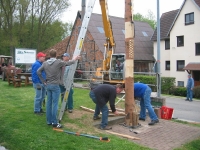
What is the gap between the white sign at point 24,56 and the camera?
21375mm

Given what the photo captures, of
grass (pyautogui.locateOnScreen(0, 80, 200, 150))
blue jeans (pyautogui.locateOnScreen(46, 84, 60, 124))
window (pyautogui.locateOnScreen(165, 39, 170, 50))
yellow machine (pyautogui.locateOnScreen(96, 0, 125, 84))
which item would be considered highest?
window (pyautogui.locateOnScreen(165, 39, 170, 50))

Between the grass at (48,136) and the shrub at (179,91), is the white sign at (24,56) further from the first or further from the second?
the grass at (48,136)

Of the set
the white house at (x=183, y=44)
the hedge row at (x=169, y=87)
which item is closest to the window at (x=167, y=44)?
the white house at (x=183, y=44)

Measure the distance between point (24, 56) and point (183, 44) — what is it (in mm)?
17460

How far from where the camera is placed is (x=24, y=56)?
21.8m

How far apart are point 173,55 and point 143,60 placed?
3600 mm

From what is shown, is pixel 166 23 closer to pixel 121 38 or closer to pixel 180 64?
pixel 180 64

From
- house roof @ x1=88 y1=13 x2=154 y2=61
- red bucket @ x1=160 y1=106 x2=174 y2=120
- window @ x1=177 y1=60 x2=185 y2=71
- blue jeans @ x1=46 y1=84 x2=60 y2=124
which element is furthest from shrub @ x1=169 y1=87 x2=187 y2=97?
blue jeans @ x1=46 y1=84 x2=60 y2=124

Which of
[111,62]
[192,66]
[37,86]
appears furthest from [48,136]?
[192,66]

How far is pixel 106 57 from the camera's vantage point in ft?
56.7

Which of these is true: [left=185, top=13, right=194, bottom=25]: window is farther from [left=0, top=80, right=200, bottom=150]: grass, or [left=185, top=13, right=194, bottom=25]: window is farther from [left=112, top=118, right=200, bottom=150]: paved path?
[left=0, top=80, right=200, bottom=150]: grass

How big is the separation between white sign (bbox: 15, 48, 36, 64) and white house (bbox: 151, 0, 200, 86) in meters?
15.9

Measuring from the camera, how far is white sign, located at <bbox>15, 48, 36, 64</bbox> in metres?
21.4

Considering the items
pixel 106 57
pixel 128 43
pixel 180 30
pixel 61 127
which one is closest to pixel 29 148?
pixel 61 127
